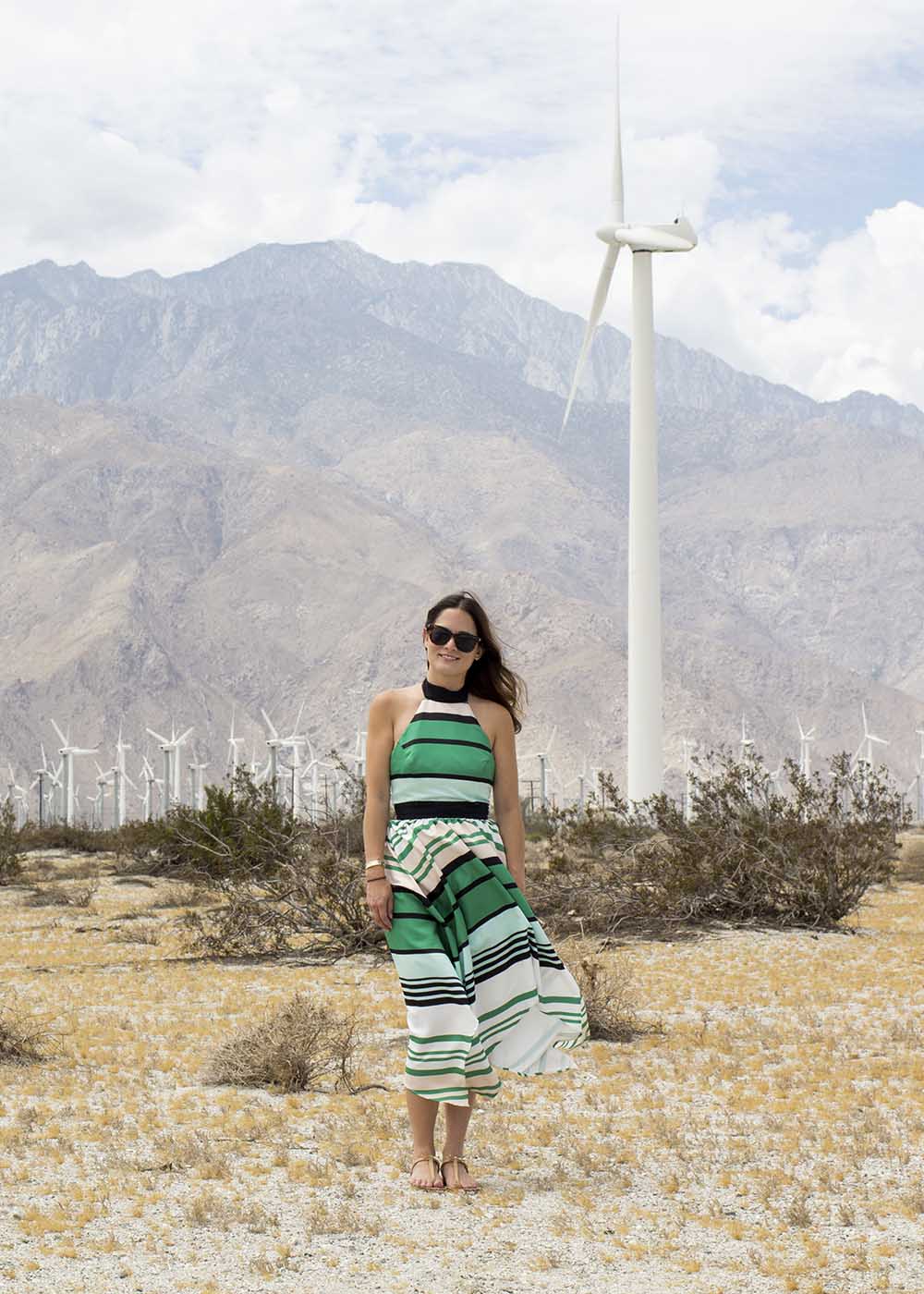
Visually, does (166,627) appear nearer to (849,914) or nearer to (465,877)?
(849,914)

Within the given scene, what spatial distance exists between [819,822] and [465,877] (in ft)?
34.9

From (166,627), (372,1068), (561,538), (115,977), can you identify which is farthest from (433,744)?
(561,538)

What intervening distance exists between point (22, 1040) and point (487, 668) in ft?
13.5

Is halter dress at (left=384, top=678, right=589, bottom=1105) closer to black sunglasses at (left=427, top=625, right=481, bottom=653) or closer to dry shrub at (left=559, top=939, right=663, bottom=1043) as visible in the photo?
black sunglasses at (left=427, top=625, right=481, bottom=653)

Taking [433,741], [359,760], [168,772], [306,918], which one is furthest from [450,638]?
[168,772]

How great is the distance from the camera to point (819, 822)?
16.0m

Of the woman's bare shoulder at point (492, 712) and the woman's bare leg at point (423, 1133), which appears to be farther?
the woman's bare shoulder at point (492, 712)

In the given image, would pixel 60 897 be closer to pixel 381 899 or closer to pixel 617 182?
pixel 381 899

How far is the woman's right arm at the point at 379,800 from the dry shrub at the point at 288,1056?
220 cm

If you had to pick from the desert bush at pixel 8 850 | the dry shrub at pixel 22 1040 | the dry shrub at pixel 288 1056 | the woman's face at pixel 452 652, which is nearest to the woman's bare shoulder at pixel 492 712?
the woman's face at pixel 452 652

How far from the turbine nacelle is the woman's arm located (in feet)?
108

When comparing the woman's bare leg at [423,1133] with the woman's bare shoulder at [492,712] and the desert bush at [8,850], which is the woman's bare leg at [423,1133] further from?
the desert bush at [8,850]

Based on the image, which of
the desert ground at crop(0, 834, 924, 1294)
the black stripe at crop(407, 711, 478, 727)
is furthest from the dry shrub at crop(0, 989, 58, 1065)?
the black stripe at crop(407, 711, 478, 727)

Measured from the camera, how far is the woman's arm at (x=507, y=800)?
6266mm
